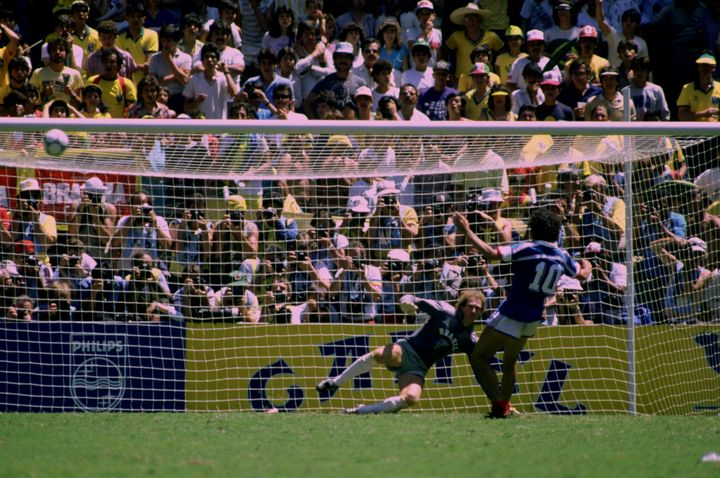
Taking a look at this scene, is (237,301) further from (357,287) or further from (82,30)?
(82,30)

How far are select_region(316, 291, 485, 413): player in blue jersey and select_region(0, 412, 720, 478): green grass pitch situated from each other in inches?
19.1

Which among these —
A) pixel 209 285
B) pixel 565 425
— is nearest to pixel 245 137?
pixel 209 285

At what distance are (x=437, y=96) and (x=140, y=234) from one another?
474cm

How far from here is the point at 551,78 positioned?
13484 mm

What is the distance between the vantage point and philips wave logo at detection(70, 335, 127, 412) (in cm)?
1027

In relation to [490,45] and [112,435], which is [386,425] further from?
[490,45]

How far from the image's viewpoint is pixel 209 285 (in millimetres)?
10625

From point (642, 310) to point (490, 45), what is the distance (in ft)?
18.0

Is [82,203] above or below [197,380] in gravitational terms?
above

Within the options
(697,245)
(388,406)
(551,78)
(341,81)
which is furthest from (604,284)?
(341,81)

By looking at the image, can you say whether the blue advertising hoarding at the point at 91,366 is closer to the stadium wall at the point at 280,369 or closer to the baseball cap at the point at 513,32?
the stadium wall at the point at 280,369

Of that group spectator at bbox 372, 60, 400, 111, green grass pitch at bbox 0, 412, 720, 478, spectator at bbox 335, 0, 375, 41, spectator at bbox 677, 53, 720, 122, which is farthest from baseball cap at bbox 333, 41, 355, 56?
green grass pitch at bbox 0, 412, 720, 478

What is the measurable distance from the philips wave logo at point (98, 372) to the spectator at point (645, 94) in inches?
296

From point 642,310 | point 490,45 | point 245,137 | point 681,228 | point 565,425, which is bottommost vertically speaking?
point 565,425
